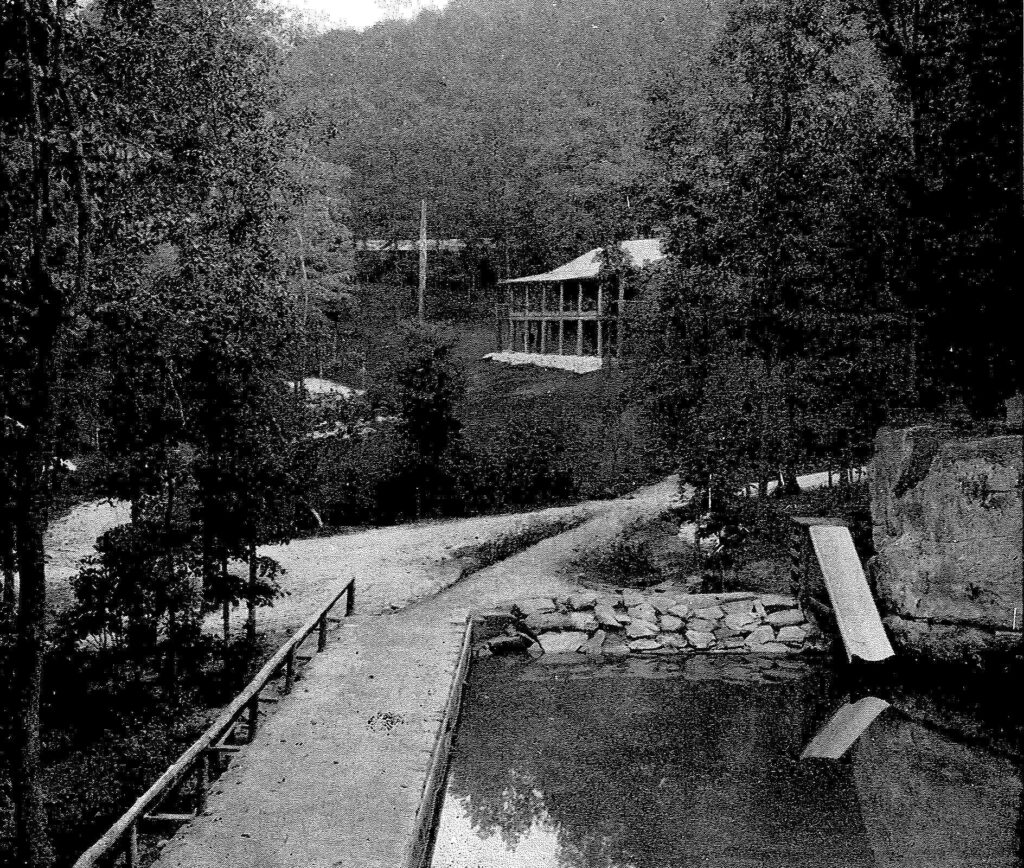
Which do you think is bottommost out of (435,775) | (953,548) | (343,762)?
(435,775)

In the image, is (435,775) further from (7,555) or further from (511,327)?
(511,327)

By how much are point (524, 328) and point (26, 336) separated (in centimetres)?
2980

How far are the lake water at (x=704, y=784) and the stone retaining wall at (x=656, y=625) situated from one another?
3.66 feet

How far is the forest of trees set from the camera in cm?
692

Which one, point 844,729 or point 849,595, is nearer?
point 844,729

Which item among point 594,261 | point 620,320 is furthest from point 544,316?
point 620,320

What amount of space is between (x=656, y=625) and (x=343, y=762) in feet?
19.2

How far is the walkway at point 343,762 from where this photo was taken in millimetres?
5465

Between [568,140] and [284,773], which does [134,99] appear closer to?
[284,773]

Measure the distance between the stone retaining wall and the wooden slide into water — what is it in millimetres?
873

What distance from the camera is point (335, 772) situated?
6641mm

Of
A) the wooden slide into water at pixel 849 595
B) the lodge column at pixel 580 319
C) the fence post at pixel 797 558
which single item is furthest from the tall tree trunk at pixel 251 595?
the lodge column at pixel 580 319

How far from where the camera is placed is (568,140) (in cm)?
3416

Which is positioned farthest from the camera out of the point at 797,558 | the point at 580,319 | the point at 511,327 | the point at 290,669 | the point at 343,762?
the point at 511,327
